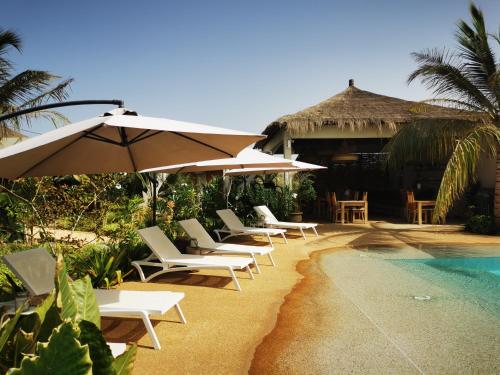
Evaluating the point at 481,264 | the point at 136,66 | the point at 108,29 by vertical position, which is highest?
the point at 108,29

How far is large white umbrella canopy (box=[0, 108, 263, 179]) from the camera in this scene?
379cm

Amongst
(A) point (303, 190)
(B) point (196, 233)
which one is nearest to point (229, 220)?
(B) point (196, 233)

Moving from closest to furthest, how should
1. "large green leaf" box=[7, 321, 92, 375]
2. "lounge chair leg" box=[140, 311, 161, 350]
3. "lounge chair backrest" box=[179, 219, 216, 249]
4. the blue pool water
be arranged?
1. "large green leaf" box=[7, 321, 92, 375]
2. "lounge chair leg" box=[140, 311, 161, 350]
3. the blue pool water
4. "lounge chair backrest" box=[179, 219, 216, 249]

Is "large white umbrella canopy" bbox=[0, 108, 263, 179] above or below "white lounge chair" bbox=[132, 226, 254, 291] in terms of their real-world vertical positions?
above

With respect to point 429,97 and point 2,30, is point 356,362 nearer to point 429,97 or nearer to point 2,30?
point 429,97

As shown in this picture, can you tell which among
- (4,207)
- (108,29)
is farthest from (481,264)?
(108,29)

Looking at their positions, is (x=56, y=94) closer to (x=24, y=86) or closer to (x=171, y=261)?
(x=24, y=86)

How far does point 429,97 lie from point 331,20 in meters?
3.46

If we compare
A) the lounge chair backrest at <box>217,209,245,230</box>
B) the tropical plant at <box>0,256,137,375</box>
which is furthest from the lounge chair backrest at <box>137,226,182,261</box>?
the tropical plant at <box>0,256,137,375</box>

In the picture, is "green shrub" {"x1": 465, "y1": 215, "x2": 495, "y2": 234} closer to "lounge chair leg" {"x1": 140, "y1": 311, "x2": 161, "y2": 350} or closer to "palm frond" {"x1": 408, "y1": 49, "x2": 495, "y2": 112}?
"palm frond" {"x1": 408, "y1": 49, "x2": 495, "y2": 112}

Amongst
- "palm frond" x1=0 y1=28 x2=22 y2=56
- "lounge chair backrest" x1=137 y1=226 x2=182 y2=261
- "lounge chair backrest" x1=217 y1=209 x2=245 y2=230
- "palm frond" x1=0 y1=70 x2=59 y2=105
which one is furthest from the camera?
"palm frond" x1=0 y1=70 x2=59 y2=105

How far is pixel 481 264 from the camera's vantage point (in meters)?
7.77

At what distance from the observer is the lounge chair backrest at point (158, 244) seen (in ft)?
19.2

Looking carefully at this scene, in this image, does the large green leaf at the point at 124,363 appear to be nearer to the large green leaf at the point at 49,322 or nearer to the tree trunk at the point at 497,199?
the large green leaf at the point at 49,322
